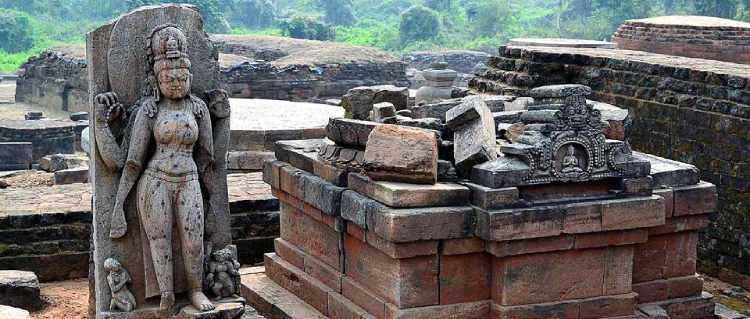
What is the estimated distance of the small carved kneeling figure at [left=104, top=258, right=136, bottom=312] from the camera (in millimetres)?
5840

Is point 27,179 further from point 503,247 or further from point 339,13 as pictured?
point 339,13

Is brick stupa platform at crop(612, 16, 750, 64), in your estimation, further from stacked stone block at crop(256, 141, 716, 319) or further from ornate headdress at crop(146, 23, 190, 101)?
ornate headdress at crop(146, 23, 190, 101)

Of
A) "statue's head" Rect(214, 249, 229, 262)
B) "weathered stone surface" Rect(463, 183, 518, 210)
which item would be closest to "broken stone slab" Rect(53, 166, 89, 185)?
"statue's head" Rect(214, 249, 229, 262)

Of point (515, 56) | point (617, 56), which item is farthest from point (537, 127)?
point (515, 56)

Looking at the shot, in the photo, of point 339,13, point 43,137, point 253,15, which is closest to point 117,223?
point 43,137

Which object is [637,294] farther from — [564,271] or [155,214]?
[155,214]

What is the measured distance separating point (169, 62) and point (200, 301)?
1249 mm

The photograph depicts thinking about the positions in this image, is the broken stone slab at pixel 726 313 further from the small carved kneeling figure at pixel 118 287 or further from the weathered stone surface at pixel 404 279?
the small carved kneeling figure at pixel 118 287

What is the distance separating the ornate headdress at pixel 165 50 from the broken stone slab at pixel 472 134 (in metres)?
1.50

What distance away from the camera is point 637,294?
638 centimetres

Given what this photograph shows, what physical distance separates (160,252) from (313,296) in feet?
3.89

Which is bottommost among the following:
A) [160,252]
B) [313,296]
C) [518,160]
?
[313,296]

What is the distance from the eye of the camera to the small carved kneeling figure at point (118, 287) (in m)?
5.84

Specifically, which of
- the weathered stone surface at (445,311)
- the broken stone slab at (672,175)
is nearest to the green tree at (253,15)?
the broken stone slab at (672,175)
